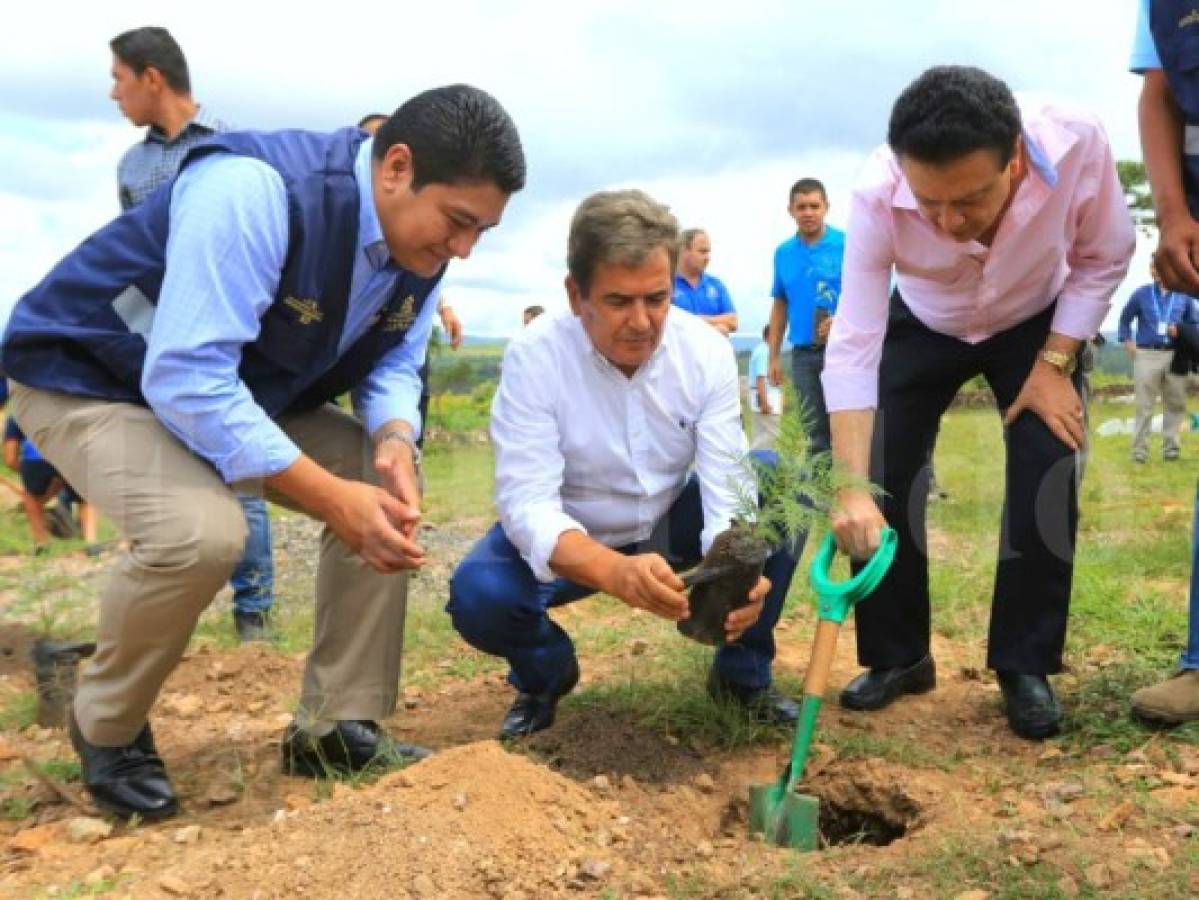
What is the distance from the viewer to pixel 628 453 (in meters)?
3.26

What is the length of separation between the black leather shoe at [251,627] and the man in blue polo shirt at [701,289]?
342 centimetres

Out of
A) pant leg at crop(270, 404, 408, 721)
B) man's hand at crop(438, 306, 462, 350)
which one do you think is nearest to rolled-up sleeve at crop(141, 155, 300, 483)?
pant leg at crop(270, 404, 408, 721)

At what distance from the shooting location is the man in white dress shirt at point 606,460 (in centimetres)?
297

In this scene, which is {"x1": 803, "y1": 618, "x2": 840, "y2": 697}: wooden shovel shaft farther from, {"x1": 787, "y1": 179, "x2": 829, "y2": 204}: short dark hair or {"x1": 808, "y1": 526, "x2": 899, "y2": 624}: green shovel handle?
{"x1": 787, "y1": 179, "x2": 829, "y2": 204}: short dark hair

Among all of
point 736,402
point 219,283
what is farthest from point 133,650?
point 736,402

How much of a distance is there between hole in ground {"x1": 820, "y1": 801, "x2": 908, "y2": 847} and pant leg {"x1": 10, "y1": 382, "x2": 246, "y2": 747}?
5.37ft

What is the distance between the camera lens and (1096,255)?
133 inches

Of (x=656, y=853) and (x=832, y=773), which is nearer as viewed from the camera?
(x=656, y=853)

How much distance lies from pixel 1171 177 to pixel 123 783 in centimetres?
318

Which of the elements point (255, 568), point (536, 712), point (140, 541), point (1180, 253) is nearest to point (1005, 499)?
point (1180, 253)

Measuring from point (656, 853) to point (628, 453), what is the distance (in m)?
1.09

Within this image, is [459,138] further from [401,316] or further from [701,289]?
[701,289]

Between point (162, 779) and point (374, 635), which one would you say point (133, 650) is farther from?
point (374, 635)

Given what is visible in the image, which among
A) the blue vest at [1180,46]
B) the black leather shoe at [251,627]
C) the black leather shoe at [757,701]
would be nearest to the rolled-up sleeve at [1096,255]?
the blue vest at [1180,46]
